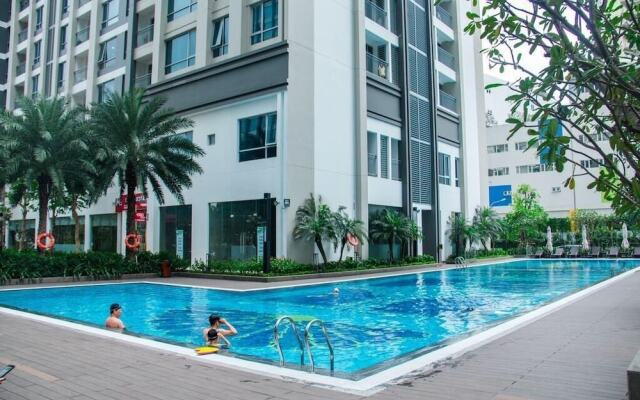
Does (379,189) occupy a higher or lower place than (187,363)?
higher

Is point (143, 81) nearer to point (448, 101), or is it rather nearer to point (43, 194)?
point (43, 194)

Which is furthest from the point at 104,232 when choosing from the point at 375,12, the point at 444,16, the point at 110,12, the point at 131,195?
the point at 444,16

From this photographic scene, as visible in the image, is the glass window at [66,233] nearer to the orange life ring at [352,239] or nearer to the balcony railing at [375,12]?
the orange life ring at [352,239]

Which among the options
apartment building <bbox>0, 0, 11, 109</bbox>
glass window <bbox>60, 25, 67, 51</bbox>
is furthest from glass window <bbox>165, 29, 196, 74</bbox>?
apartment building <bbox>0, 0, 11, 109</bbox>

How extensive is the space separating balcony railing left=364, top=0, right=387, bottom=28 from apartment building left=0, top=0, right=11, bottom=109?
37.5 meters

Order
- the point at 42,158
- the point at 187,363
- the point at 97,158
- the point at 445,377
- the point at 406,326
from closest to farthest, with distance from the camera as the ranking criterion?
the point at 445,377 → the point at 187,363 → the point at 406,326 → the point at 42,158 → the point at 97,158

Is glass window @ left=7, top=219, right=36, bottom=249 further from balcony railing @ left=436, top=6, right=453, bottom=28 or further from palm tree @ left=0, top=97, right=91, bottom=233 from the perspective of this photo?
balcony railing @ left=436, top=6, right=453, bottom=28

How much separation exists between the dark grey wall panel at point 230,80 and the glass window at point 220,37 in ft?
4.92

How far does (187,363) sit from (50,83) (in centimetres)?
4310

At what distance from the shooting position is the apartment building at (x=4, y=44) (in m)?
48.3

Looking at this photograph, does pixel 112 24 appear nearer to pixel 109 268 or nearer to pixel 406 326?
pixel 109 268

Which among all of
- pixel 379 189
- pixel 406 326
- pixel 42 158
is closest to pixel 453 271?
pixel 379 189

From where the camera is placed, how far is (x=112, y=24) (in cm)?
3597

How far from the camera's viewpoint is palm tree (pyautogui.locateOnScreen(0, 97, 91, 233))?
22.1 metres
